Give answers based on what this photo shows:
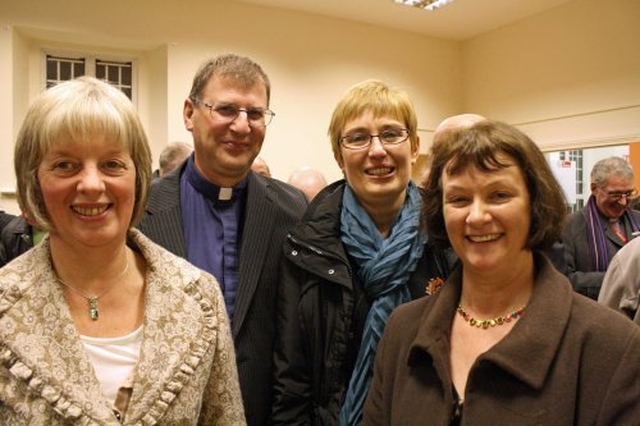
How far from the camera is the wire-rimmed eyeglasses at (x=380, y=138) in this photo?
5.99 ft

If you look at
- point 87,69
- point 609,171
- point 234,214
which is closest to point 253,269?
point 234,214

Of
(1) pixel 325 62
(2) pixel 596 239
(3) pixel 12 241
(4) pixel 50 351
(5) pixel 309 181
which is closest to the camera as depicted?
(4) pixel 50 351

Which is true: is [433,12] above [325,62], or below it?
above

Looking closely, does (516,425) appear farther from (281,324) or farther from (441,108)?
(441,108)

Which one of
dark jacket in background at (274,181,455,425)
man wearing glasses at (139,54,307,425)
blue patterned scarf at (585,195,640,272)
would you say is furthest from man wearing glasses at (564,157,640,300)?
man wearing glasses at (139,54,307,425)

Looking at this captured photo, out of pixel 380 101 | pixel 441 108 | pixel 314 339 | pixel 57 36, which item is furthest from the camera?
pixel 441 108

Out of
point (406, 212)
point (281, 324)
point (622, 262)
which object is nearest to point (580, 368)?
point (406, 212)

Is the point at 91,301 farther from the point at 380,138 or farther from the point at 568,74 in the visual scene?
the point at 568,74

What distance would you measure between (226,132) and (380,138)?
511 millimetres

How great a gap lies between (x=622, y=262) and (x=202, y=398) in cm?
171

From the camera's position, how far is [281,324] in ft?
5.81

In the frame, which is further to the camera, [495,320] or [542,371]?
[495,320]

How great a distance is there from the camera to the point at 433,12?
679 centimetres

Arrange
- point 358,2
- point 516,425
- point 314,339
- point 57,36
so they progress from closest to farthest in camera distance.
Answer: point 516,425 < point 314,339 < point 57,36 < point 358,2
